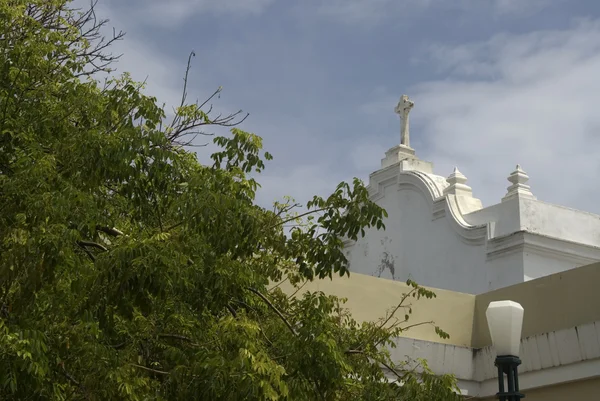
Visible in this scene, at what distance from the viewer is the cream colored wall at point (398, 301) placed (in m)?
12.3

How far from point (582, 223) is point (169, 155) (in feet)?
32.4

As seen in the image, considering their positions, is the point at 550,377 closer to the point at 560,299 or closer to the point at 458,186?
the point at 560,299

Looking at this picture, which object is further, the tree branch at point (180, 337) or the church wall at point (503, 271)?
the church wall at point (503, 271)

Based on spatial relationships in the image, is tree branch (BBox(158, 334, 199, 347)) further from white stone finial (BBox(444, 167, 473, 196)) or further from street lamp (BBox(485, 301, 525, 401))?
white stone finial (BBox(444, 167, 473, 196))

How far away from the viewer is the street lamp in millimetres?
7965

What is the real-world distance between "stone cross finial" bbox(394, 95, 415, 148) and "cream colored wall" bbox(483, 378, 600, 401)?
23.8 ft

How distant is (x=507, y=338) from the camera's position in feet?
26.3

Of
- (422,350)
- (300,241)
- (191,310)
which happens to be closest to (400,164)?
(422,350)

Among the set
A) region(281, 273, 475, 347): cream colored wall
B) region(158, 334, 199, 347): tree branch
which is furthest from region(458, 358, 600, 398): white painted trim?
region(158, 334, 199, 347): tree branch

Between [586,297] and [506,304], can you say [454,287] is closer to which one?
[586,297]

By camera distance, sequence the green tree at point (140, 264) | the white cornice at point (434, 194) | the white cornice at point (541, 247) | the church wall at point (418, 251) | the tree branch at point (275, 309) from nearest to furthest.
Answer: the green tree at point (140, 264)
the tree branch at point (275, 309)
the white cornice at point (541, 247)
the white cornice at point (434, 194)
the church wall at point (418, 251)

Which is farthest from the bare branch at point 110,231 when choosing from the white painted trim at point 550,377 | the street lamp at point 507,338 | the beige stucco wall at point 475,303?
the white painted trim at point 550,377

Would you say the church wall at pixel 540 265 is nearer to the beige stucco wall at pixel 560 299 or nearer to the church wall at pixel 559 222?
the church wall at pixel 559 222

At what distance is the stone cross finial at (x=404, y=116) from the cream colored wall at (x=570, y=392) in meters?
7.26
